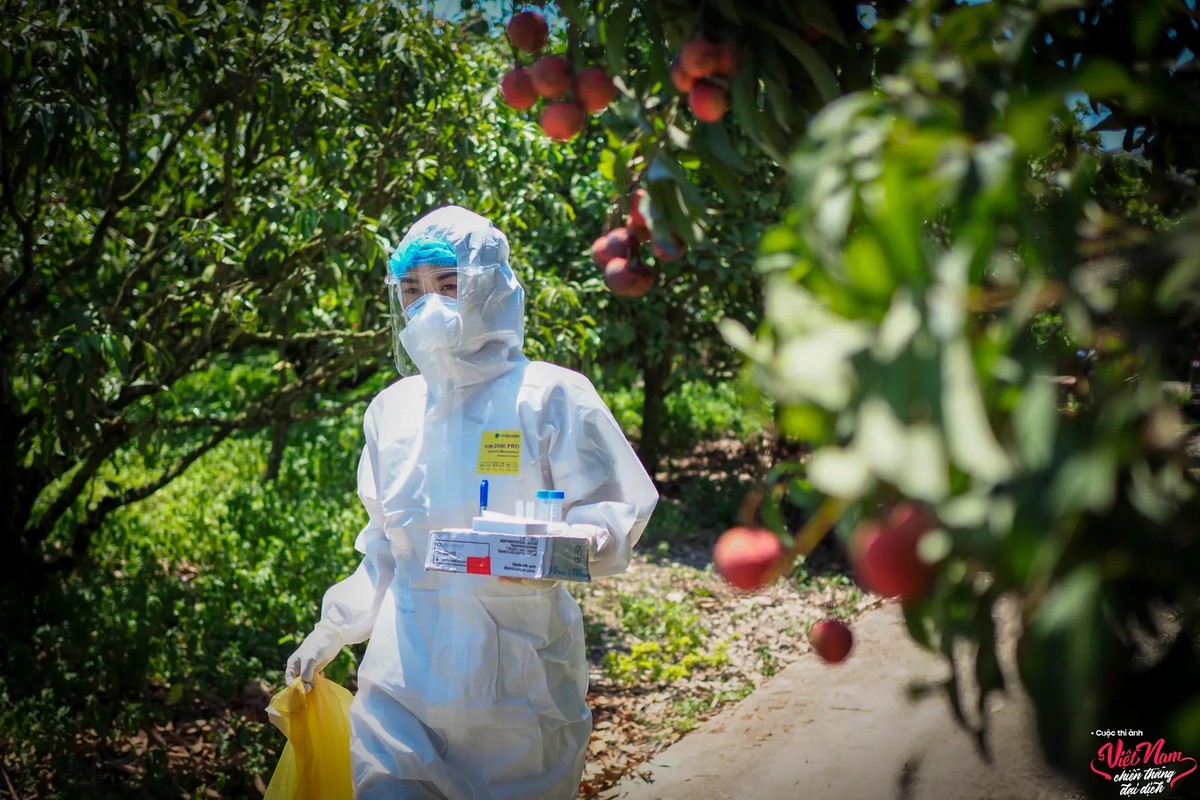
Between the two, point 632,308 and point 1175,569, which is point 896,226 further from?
point 632,308

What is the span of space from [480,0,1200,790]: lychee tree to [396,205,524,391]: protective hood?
1.68 m

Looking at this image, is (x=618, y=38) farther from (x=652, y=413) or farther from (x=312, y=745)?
(x=652, y=413)

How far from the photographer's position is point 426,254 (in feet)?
8.77

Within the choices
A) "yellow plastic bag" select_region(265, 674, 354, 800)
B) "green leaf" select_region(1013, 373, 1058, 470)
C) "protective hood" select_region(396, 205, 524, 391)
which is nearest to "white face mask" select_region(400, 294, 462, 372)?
"protective hood" select_region(396, 205, 524, 391)

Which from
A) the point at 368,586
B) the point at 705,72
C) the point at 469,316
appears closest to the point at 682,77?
the point at 705,72

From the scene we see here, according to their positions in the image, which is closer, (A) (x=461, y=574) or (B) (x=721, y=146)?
(B) (x=721, y=146)

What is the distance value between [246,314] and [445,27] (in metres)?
1.42

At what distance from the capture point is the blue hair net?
2.66m

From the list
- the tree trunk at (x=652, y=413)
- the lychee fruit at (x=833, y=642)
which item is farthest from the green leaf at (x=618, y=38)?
the tree trunk at (x=652, y=413)

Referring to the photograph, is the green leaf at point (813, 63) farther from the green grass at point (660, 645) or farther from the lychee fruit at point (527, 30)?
the green grass at point (660, 645)

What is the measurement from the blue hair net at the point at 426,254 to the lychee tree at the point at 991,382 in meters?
1.77

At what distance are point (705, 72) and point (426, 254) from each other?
1.49m

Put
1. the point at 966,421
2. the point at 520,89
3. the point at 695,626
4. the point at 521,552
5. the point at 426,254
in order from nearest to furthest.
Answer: the point at 966,421, the point at 520,89, the point at 521,552, the point at 426,254, the point at 695,626

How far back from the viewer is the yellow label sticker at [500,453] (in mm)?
2549
